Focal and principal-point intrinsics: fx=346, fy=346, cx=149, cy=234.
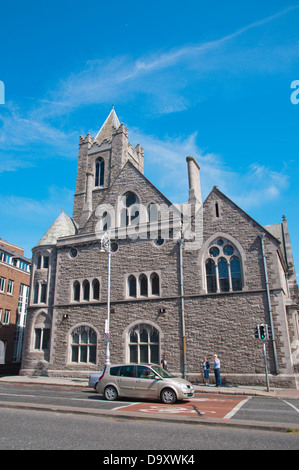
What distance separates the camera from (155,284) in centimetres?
2275

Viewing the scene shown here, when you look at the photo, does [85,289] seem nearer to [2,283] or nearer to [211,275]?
[211,275]

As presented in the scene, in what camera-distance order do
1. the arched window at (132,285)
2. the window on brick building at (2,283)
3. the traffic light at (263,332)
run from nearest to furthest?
the traffic light at (263,332) → the arched window at (132,285) → the window on brick building at (2,283)

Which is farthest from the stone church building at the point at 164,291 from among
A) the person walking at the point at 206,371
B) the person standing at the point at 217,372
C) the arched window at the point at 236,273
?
the person standing at the point at 217,372

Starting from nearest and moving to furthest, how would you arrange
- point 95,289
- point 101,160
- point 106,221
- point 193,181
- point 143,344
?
point 143,344 < point 95,289 < point 193,181 < point 106,221 < point 101,160

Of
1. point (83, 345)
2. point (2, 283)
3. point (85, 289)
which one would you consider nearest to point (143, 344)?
point (83, 345)

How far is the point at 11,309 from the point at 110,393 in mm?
29102

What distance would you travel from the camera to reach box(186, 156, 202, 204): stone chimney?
24.6m

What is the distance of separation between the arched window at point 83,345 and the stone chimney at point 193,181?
1156 cm

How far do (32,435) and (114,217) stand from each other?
64.6 ft

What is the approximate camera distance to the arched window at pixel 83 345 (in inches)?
914

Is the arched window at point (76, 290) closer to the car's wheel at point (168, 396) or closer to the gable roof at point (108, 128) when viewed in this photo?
the car's wheel at point (168, 396)

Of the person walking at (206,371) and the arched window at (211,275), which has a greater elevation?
the arched window at (211,275)

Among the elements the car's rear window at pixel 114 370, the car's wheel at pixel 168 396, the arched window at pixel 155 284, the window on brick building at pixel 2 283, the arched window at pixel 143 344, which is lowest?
the car's wheel at pixel 168 396
